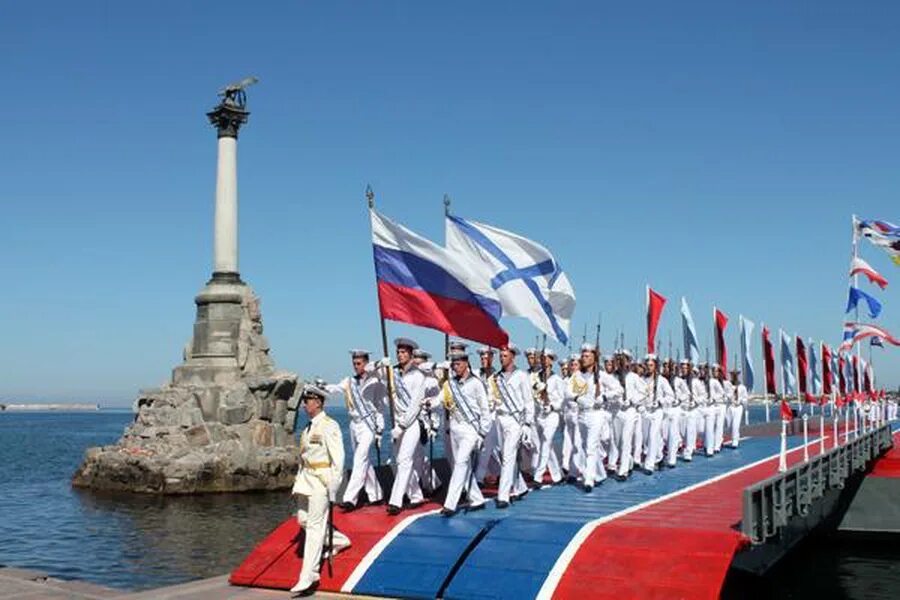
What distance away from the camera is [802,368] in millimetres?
29156

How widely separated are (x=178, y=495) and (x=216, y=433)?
3289 mm

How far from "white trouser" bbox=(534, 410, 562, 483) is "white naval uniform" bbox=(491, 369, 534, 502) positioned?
1.81 metres

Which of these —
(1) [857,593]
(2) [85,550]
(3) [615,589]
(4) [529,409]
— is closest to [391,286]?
(4) [529,409]

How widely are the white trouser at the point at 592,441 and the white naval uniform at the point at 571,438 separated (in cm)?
14

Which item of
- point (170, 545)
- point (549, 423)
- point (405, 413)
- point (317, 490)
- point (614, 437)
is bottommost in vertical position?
point (170, 545)

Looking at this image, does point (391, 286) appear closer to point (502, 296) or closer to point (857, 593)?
point (502, 296)

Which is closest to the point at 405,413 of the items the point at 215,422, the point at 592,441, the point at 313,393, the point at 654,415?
the point at 313,393

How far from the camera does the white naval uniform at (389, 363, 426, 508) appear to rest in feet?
39.2

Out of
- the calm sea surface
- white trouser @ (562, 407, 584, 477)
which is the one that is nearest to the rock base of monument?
the calm sea surface

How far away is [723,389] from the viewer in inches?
904

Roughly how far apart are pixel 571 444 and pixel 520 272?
3.85m

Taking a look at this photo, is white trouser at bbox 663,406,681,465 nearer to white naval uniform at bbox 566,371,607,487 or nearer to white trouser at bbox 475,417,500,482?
white naval uniform at bbox 566,371,607,487

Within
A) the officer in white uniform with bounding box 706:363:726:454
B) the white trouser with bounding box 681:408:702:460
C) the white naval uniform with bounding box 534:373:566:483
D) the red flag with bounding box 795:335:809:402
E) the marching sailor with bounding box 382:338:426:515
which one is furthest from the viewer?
the red flag with bounding box 795:335:809:402

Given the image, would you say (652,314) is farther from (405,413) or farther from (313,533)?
(313,533)
